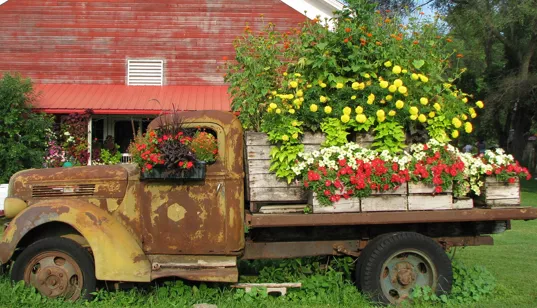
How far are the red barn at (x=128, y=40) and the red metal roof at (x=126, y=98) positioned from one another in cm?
9

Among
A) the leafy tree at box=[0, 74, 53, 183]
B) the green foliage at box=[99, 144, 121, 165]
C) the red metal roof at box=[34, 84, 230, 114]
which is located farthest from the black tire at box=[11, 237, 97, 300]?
the green foliage at box=[99, 144, 121, 165]

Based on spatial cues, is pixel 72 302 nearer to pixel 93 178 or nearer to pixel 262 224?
pixel 93 178

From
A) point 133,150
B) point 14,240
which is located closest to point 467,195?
point 133,150

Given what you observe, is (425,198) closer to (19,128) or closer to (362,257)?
(362,257)

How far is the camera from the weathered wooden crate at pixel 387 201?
532cm

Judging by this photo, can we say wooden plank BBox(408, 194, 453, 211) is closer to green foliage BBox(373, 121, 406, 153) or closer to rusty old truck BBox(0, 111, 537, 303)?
rusty old truck BBox(0, 111, 537, 303)

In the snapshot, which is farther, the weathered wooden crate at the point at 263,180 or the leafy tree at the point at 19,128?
the leafy tree at the point at 19,128

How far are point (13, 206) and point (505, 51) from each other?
2572 centimetres

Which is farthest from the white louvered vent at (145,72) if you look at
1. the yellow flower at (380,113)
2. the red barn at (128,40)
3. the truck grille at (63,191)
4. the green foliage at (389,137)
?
the yellow flower at (380,113)

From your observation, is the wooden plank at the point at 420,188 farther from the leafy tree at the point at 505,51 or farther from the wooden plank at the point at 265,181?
the leafy tree at the point at 505,51

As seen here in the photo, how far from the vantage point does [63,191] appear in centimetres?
566

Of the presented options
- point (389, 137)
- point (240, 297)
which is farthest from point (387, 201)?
point (240, 297)

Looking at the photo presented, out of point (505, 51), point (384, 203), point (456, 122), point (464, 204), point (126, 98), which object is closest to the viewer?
point (384, 203)

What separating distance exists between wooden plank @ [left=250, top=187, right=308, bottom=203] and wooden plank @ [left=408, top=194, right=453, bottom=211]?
1.04 meters
